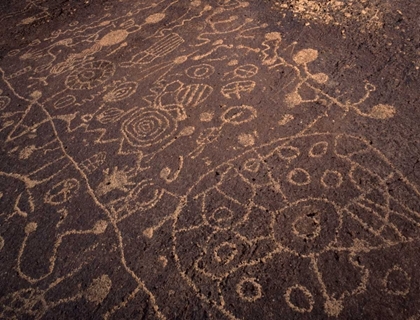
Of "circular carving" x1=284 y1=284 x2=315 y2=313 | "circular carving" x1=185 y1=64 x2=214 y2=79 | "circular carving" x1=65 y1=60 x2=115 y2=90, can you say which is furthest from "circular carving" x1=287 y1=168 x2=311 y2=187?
"circular carving" x1=65 y1=60 x2=115 y2=90

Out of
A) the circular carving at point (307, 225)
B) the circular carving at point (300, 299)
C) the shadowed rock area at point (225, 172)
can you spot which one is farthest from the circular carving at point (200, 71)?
the circular carving at point (300, 299)

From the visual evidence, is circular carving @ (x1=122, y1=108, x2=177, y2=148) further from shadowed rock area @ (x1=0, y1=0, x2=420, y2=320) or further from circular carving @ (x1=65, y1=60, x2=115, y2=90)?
circular carving @ (x1=65, y1=60, x2=115, y2=90)

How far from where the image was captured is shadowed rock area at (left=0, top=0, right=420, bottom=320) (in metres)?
1.76

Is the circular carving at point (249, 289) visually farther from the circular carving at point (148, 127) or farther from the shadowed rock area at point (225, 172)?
the circular carving at point (148, 127)

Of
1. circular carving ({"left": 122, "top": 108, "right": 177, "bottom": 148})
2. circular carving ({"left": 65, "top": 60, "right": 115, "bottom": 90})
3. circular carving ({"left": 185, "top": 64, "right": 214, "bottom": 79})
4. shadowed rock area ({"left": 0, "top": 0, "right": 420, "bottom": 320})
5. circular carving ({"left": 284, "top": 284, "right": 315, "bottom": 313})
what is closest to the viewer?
circular carving ({"left": 284, "top": 284, "right": 315, "bottom": 313})

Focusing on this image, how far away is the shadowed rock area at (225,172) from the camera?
69.4 inches

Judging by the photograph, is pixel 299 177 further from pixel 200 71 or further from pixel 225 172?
pixel 200 71

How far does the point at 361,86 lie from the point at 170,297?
7.01ft

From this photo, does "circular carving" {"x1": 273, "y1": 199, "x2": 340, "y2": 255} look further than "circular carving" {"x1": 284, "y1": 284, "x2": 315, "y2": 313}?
Yes

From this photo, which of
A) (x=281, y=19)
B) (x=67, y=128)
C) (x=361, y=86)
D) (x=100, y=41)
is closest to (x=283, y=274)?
(x=361, y=86)

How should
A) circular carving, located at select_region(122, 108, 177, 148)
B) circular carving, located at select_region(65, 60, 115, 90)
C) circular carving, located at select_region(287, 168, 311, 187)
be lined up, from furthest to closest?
circular carving, located at select_region(65, 60, 115, 90)
circular carving, located at select_region(122, 108, 177, 148)
circular carving, located at select_region(287, 168, 311, 187)

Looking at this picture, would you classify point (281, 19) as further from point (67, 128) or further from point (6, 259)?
point (6, 259)

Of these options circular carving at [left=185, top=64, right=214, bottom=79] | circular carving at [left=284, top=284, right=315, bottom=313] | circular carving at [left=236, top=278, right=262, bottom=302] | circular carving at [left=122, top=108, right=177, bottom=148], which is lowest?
circular carving at [left=236, top=278, right=262, bottom=302]

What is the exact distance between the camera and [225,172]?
2285mm
